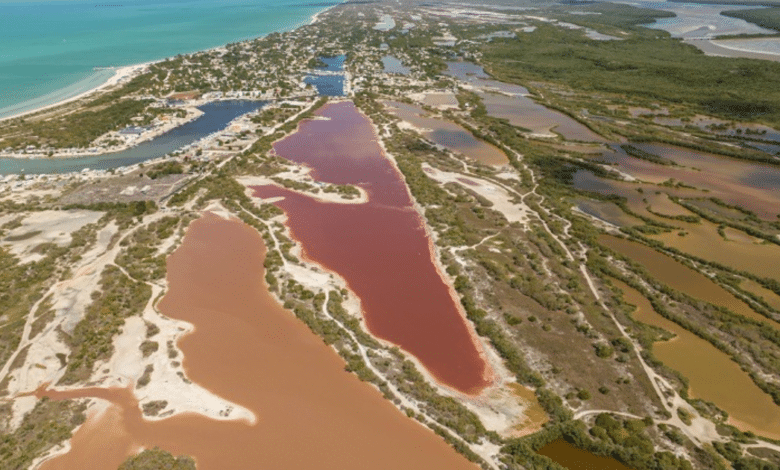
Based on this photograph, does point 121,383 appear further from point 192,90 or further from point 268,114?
point 192,90

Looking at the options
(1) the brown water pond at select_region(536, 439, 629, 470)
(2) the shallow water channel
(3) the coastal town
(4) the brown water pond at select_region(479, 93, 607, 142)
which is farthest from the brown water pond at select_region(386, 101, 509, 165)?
(1) the brown water pond at select_region(536, 439, 629, 470)

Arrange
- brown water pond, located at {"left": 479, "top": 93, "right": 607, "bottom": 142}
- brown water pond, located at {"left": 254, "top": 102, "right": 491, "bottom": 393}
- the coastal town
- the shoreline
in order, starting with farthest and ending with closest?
Answer: the shoreline → brown water pond, located at {"left": 479, "top": 93, "right": 607, "bottom": 142} → brown water pond, located at {"left": 254, "top": 102, "right": 491, "bottom": 393} → the coastal town

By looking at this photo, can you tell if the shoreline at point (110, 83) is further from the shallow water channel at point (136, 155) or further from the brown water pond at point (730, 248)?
the brown water pond at point (730, 248)

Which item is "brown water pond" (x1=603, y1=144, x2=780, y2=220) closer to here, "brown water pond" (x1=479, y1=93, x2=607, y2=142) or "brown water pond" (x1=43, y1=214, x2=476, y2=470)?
"brown water pond" (x1=479, y1=93, x2=607, y2=142)

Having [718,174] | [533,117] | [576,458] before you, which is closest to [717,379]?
[576,458]

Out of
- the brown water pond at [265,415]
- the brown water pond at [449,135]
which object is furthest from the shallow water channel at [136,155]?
the brown water pond at [265,415]

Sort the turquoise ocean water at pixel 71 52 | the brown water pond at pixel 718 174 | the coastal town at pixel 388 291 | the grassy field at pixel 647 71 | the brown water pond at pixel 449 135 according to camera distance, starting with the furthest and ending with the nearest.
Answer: the turquoise ocean water at pixel 71 52 → the grassy field at pixel 647 71 → the brown water pond at pixel 449 135 → the brown water pond at pixel 718 174 → the coastal town at pixel 388 291

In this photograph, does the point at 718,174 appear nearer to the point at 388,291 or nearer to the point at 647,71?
the point at 388,291
